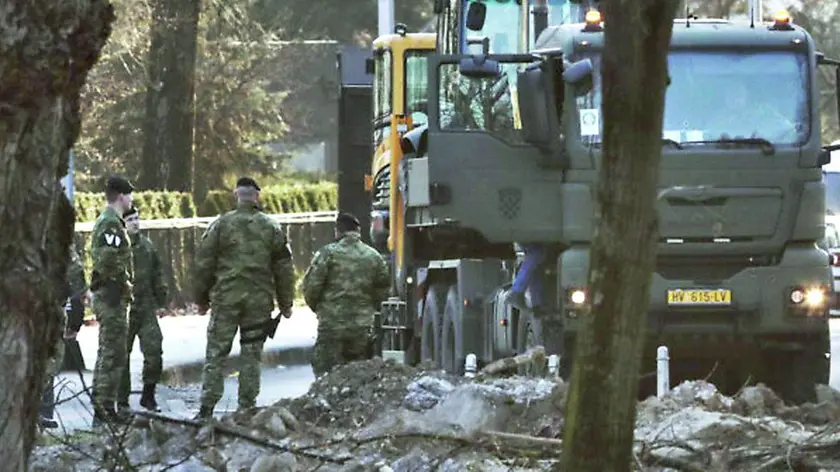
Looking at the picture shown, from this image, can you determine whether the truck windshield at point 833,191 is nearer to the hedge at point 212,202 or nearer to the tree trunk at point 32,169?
the hedge at point 212,202

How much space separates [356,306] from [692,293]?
287cm

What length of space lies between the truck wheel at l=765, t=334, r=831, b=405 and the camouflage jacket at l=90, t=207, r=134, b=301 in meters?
5.21

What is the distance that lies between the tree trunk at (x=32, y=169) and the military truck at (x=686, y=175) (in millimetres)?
8770

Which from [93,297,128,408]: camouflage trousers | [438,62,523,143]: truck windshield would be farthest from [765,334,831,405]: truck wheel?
[93,297,128,408]: camouflage trousers

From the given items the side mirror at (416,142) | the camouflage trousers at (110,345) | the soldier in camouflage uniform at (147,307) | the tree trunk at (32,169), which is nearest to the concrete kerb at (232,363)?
the soldier in camouflage uniform at (147,307)

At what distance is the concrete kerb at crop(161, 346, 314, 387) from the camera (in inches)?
824

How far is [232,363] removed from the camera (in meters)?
22.1

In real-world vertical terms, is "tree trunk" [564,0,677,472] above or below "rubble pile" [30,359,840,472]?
above

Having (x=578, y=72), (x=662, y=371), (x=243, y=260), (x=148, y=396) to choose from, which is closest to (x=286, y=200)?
(x=148, y=396)

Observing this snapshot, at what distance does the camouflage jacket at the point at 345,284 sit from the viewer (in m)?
16.2

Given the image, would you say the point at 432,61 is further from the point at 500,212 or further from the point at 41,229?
the point at 41,229

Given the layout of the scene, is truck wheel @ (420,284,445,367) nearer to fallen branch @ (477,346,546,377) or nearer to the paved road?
the paved road

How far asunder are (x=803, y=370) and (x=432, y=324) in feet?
12.7

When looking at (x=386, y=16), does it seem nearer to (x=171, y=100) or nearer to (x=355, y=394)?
(x=171, y=100)
